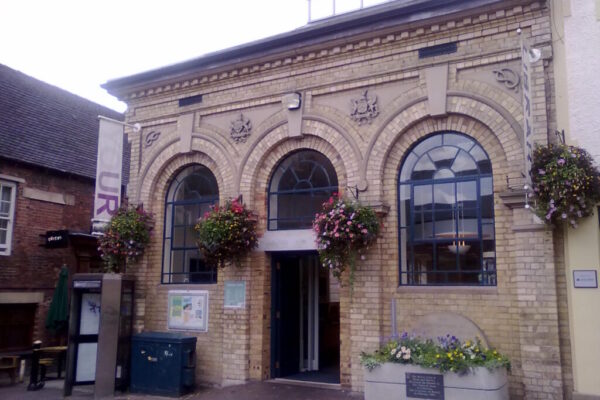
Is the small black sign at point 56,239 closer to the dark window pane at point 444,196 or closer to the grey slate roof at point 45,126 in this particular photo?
the grey slate roof at point 45,126

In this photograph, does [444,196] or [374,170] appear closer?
[444,196]

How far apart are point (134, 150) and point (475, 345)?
28.0 feet

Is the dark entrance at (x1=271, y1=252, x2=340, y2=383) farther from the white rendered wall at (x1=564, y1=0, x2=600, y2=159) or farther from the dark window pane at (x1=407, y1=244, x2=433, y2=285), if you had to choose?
the white rendered wall at (x1=564, y1=0, x2=600, y2=159)

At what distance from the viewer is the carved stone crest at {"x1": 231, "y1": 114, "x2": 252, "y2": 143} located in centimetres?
1129

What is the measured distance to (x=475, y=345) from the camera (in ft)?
26.1

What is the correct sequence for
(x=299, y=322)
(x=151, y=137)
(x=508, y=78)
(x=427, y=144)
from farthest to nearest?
(x=151, y=137)
(x=299, y=322)
(x=427, y=144)
(x=508, y=78)

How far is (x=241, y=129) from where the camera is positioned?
37.2ft

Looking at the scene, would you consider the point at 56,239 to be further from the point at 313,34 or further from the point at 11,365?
the point at 313,34

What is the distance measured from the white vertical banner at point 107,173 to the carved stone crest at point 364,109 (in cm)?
516

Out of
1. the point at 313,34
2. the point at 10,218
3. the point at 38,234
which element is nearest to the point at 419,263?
the point at 313,34

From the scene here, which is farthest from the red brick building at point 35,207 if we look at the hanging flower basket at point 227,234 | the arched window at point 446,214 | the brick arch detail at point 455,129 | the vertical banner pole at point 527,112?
the vertical banner pole at point 527,112

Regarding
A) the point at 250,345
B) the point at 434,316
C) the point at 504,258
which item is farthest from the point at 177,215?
the point at 504,258

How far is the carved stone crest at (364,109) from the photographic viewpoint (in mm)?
9969

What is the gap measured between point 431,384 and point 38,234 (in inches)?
468
